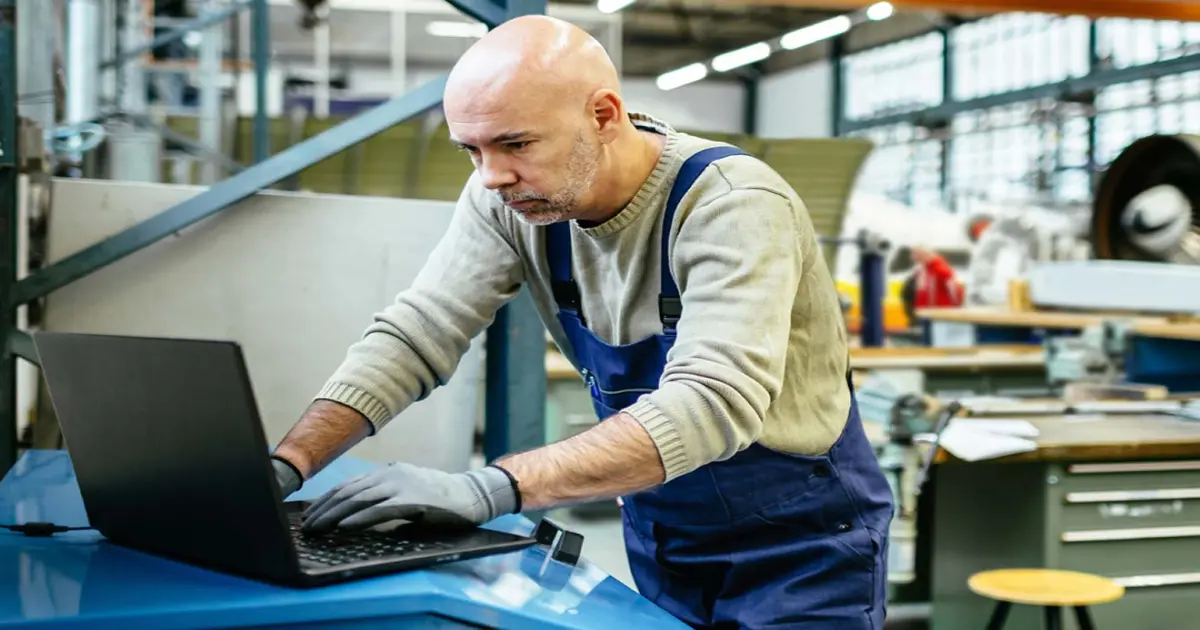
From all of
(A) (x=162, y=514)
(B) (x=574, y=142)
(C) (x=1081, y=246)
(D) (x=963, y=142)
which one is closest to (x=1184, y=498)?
(B) (x=574, y=142)

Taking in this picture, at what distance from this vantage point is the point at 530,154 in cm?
120

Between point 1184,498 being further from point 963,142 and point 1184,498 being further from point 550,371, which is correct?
point 963,142

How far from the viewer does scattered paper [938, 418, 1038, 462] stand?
257 centimetres

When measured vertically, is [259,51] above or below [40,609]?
above

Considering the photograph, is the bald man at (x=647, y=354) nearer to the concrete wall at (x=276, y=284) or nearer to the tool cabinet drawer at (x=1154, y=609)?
the concrete wall at (x=276, y=284)

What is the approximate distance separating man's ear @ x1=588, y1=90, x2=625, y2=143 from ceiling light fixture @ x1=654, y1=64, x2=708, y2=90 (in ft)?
48.5

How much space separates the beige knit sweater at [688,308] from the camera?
113 cm

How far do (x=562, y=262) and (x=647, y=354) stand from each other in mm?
179

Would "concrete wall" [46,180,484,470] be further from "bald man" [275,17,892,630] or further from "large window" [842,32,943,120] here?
"large window" [842,32,943,120]

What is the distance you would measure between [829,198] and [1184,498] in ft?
16.8

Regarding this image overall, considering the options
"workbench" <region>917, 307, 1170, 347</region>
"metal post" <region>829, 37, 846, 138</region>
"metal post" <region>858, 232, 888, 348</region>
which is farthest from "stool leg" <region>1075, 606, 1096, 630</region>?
"metal post" <region>829, 37, 846, 138</region>

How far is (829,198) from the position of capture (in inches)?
304

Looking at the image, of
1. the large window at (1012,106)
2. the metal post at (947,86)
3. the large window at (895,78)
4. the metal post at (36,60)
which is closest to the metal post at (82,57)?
the metal post at (36,60)

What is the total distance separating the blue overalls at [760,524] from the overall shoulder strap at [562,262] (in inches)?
2.7
